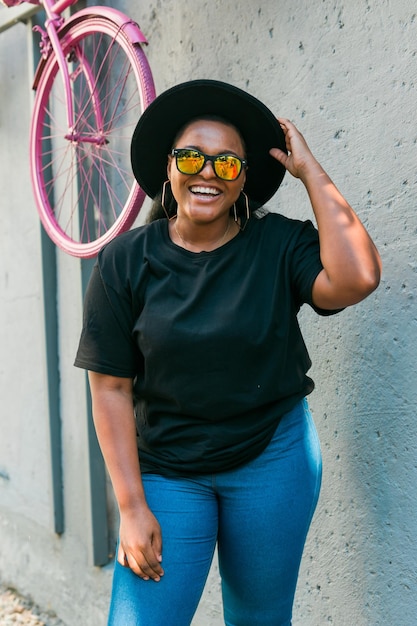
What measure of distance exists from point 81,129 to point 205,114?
1585 millimetres

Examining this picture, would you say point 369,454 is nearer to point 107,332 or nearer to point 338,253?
point 338,253

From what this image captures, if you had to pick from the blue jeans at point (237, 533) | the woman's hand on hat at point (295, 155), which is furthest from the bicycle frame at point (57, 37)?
the blue jeans at point (237, 533)

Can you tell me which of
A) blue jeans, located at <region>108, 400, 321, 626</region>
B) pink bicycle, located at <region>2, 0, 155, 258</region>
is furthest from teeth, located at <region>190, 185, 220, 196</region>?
pink bicycle, located at <region>2, 0, 155, 258</region>

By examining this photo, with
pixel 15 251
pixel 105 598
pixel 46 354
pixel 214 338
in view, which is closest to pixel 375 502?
pixel 214 338

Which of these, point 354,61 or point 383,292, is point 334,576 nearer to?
point 383,292

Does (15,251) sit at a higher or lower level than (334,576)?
higher

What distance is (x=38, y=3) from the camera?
377 centimetres

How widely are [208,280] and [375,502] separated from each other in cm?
109

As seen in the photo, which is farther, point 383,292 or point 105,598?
point 105,598

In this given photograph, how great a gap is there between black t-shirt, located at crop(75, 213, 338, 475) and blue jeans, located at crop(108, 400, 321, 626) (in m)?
0.06

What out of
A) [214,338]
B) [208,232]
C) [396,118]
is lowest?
[214,338]

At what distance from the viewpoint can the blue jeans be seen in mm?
2066

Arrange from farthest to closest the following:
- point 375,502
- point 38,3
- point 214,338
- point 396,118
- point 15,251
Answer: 1. point 15,251
2. point 38,3
3. point 375,502
4. point 396,118
5. point 214,338

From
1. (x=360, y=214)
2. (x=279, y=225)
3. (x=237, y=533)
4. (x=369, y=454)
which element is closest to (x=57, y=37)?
(x=360, y=214)
